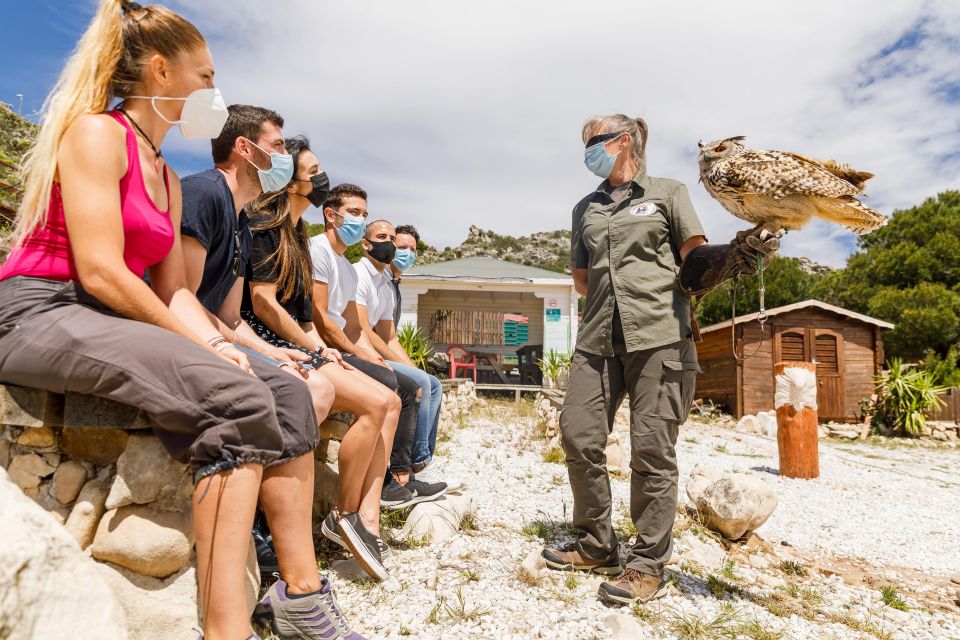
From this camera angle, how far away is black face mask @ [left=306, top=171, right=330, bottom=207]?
3.40 meters

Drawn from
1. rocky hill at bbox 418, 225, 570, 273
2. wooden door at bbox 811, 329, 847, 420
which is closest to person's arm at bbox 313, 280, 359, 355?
wooden door at bbox 811, 329, 847, 420

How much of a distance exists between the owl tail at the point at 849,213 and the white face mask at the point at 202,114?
2.42m

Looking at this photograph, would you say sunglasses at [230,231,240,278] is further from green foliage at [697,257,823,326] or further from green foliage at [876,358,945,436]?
green foliage at [697,257,823,326]

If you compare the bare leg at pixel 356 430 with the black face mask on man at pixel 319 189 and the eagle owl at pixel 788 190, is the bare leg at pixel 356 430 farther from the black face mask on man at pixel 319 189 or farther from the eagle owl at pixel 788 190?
the eagle owl at pixel 788 190

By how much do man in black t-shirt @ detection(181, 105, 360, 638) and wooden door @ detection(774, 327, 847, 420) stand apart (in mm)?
14357

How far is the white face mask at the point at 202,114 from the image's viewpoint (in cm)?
204

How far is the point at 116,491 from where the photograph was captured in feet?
5.62

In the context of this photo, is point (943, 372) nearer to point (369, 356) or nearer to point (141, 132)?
point (369, 356)

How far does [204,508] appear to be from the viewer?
5.15 feet

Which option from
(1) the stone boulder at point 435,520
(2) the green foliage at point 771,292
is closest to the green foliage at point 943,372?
(2) the green foliage at point 771,292

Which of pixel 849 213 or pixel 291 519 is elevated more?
pixel 849 213

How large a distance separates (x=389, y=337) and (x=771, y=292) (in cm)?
2468

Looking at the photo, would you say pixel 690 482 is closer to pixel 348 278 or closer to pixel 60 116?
pixel 348 278

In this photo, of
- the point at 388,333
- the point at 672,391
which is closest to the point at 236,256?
the point at 672,391
